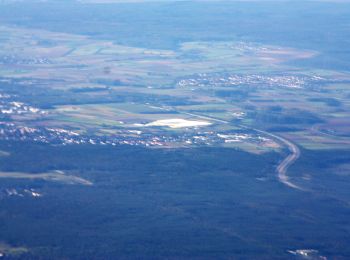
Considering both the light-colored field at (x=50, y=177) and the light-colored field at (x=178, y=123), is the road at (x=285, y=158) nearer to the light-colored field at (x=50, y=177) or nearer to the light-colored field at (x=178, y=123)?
the light-colored field at (x=178, y=123)

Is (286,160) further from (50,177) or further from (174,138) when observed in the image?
(50,177)

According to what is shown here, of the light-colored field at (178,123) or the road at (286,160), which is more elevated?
the light-colored field at (178,123)

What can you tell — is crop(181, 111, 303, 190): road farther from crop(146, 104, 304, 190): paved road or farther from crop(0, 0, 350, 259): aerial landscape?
crop(0, 0, 350, 259): aerial landscape

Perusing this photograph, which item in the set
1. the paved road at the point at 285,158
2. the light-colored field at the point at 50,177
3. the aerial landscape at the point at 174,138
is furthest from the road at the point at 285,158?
the light-colored field at the point at 50,177

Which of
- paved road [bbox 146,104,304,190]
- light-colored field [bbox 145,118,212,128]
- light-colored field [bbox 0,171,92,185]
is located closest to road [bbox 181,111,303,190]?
paved road [bbox 146,104,304,190]

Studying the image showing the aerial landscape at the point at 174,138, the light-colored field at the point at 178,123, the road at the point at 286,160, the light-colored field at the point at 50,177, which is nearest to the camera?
the aerial landscape at the point at 174,138

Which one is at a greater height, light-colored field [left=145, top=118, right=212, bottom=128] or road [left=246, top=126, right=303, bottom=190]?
light-colored field [left=145, top=118, right=212, bottom=128]

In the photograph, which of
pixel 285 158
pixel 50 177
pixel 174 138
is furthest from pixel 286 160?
pixel 50 177

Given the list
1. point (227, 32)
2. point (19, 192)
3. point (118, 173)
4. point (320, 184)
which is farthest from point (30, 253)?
point (227, 32)
